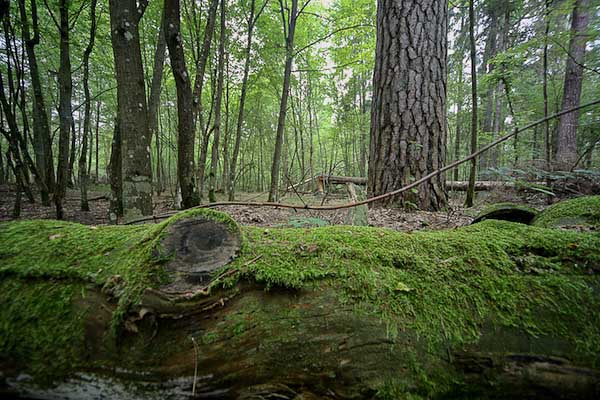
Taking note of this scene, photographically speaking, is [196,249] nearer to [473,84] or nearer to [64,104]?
[473,84]

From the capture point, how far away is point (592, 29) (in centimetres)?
385

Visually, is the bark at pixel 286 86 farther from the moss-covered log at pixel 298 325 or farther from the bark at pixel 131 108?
the moss-covered log at pixel 298 325

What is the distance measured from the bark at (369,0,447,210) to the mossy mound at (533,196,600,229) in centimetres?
210

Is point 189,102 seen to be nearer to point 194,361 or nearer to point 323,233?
point 323,233

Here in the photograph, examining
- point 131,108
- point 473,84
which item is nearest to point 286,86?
point 131,108

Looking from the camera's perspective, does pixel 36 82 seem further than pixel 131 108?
Yes

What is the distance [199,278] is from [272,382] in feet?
1.67

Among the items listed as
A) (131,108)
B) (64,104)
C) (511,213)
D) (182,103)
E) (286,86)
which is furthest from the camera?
(286,86)

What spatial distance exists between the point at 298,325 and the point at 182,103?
16.0 feet

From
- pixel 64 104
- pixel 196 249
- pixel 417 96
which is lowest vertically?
pixel 196 249

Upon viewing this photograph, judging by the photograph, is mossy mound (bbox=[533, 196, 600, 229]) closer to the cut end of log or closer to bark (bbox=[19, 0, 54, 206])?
the cut end of log

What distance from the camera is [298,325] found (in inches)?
39.2

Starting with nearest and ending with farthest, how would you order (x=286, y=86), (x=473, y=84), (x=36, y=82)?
(x=473, y=84), (x=36, y=82), (x=286, y=86)

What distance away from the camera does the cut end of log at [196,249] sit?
1041mm
